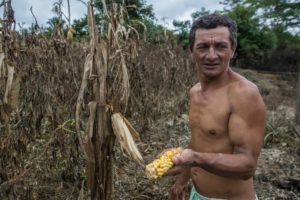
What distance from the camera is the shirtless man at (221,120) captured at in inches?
57.4

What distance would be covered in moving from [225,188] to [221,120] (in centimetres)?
28

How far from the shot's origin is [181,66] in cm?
580

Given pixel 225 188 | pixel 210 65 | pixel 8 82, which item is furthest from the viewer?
pixel 8 82

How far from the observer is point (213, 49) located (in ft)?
5.11

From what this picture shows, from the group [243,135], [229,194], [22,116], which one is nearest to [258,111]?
[243,135]

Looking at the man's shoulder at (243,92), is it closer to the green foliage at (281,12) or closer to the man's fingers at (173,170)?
the man's fingers at (173,170)

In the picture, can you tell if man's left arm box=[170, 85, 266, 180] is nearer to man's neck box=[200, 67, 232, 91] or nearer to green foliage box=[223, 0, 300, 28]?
man's neck box=[200, 67, 232, 91]

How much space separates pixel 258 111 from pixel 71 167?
6.40 feet

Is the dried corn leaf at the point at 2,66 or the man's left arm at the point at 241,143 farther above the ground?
the dried corn leaf at the point at 2,66

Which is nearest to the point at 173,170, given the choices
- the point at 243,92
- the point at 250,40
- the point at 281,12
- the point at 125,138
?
the point at 125,138

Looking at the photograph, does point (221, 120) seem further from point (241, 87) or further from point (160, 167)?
point (160, 167)

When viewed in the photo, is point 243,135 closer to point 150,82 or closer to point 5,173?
point 5,173

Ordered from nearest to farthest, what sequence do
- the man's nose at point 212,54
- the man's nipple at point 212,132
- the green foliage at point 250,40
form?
the man's nose at point 212,54 < the man's nipple at point 212,132 < the green foliage at point 250,40

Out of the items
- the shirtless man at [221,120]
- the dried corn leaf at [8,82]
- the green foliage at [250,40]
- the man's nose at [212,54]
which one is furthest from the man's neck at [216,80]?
the green foliage at [250,40]
